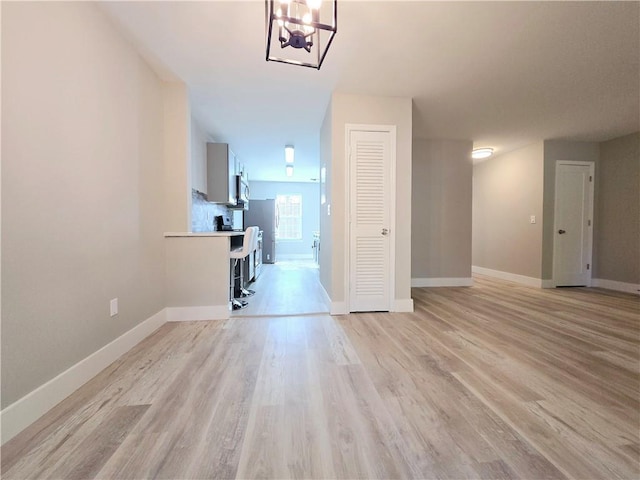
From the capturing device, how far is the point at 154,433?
1.15 metres

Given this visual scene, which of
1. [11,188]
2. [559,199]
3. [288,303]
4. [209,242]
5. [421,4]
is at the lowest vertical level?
[288,303]

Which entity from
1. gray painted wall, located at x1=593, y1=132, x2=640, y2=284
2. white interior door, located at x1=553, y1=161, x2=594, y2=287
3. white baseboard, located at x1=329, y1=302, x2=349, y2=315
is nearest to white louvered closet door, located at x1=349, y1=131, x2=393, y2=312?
white baseboard, located at x1=329, y1=302, x2=349, y2=315

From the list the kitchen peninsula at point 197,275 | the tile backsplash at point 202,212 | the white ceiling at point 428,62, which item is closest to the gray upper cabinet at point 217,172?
the tile backsplash at point 202,212

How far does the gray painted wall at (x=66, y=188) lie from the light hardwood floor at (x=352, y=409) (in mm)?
345

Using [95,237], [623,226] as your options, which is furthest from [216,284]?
[623,226]

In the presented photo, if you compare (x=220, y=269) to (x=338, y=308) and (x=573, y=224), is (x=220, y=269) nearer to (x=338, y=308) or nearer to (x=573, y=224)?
Result: (x=338, y=308)

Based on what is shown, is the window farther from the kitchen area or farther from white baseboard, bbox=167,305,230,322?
white baseboard, bbox=167,305,230,322

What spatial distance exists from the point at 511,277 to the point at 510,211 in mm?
1251

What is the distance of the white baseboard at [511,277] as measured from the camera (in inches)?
172

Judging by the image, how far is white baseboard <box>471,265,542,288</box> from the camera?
436 centimetres

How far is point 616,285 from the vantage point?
13.6 ft

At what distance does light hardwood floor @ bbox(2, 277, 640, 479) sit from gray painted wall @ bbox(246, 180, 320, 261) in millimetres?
6165

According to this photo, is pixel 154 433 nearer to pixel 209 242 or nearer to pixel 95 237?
pixel 95 237

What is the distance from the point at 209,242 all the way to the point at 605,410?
10.1ft
